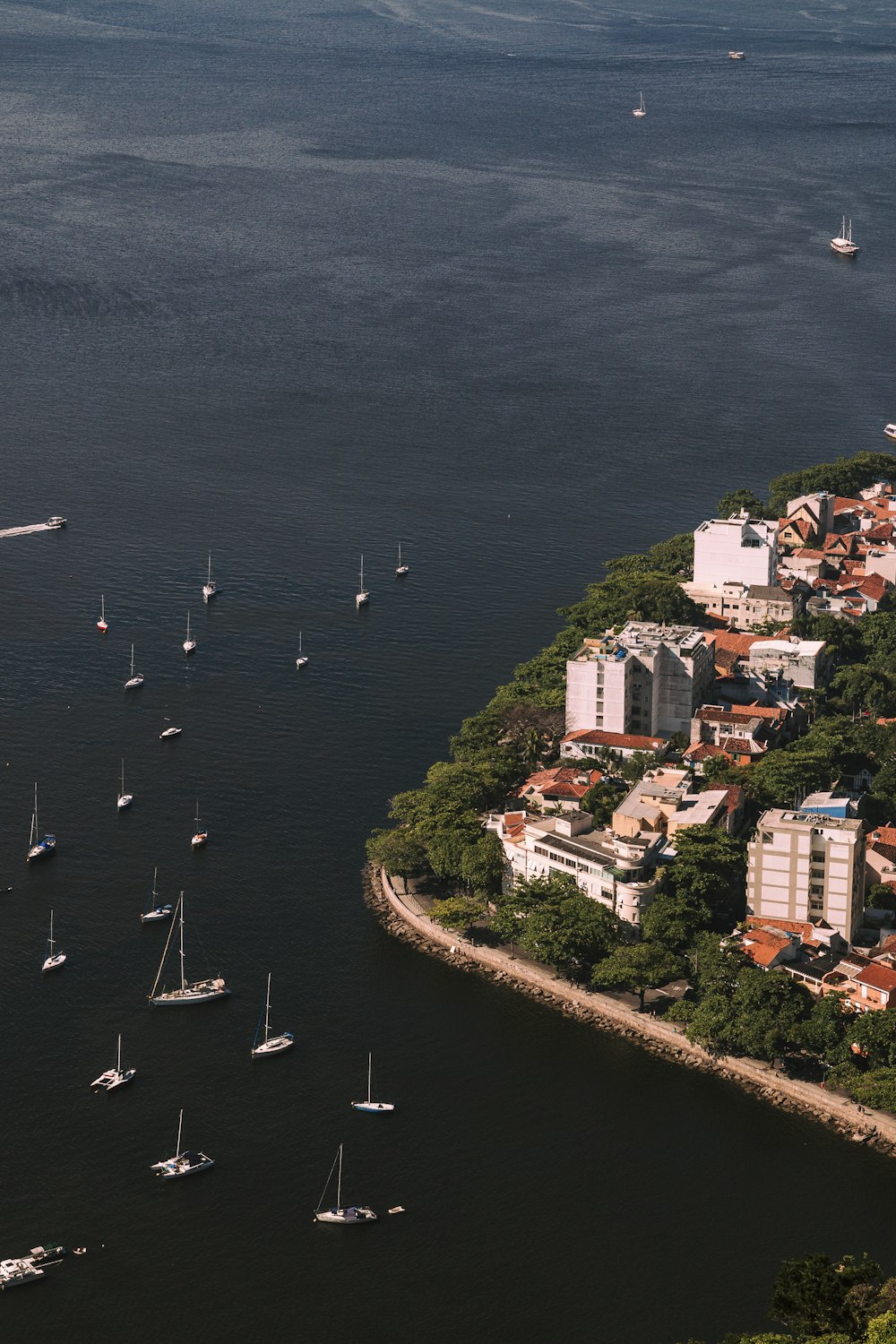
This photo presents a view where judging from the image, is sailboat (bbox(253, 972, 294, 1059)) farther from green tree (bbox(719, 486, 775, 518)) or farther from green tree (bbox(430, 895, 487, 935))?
green tree (bbox(719, 486, 775, 518))

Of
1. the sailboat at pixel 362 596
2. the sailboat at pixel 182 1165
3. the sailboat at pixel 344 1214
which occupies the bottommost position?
the sailboat at pixel 344 1214

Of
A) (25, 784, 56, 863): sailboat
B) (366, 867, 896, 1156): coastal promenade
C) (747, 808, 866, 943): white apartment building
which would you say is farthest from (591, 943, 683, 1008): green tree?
(25, 784, 56, 863): sailboat

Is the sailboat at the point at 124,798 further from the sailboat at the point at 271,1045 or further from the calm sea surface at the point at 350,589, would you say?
the sailboat at the point at 271,1045

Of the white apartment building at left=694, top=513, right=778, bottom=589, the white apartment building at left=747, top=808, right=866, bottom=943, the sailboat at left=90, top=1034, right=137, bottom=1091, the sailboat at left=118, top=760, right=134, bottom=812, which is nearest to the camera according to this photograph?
the sailboat at left=90, top=1034, right=137, bottom=1091

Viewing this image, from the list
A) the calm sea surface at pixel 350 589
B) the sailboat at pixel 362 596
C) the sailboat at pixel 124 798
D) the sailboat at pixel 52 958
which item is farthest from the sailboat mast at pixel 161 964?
the sailboat at pixel 362 596

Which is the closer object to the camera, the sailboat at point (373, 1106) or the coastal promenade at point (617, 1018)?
the coastal promenade at point (617, 1018)

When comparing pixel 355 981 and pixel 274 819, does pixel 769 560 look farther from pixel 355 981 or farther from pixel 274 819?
pixel 355 981
